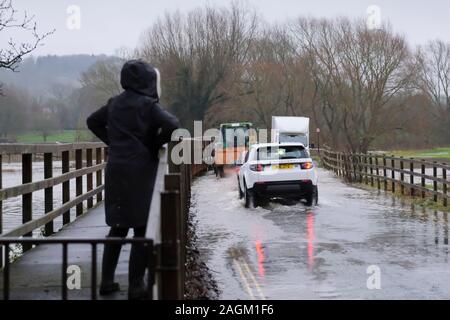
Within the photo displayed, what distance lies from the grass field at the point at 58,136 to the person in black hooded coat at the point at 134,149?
2570 inches

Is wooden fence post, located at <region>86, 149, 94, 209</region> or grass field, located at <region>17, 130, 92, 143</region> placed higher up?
grass field, located at <region>17, 130, 92, 143</region>

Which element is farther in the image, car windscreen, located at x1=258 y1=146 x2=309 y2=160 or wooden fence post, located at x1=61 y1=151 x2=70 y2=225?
car windscreen, located at x1=258 y1=146 x2=309 y2=160

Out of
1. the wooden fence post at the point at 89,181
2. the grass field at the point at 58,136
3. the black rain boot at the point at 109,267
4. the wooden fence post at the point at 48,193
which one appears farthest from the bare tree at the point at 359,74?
the black rain boot at the point at 109,267

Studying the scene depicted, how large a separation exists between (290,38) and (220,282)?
64.9 metres

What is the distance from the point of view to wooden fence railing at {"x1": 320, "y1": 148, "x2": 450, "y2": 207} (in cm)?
2050

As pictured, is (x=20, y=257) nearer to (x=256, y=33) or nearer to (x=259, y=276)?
(x=259, y=276)

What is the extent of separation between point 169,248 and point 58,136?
96339mm

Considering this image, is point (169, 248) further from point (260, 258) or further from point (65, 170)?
point (65, 170)

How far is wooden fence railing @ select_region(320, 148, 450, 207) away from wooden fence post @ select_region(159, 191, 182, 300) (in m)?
16.1

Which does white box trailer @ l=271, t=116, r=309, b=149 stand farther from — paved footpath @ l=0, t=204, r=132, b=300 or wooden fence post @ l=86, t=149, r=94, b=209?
paved footpath @ l=0, t=204, r=132, b=300

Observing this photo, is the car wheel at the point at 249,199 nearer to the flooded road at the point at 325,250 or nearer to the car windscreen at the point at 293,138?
the flooded road at the point at 325,250

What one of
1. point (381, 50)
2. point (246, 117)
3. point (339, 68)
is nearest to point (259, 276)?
point (381, 50)

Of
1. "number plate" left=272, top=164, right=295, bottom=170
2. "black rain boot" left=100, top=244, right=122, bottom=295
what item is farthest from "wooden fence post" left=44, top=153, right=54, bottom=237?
"number plate" left=272, top=164, right=295, bottom=170

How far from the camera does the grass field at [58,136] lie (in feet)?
251
